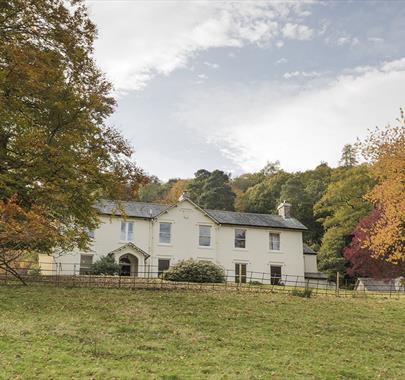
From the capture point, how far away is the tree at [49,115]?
15461 mm

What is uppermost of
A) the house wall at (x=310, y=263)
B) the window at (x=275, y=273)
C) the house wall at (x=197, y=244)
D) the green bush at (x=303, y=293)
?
the house wall at (x=197, y=244)

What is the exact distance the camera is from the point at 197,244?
128ft

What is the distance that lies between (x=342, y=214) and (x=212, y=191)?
2279 centimetres

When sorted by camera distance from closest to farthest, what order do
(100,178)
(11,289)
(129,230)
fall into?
1. (100,178)
2. (11,289)
3. (129,230)

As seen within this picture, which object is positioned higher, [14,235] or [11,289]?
[14,235]

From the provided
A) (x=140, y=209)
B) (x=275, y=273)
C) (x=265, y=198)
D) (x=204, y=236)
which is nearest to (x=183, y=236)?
(x=204, y=236)

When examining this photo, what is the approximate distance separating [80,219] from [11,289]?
15.6ft

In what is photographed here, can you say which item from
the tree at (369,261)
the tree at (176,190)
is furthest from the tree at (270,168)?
the tree at (369,261)

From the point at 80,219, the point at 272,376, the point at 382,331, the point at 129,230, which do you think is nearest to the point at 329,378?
the point at 272,376

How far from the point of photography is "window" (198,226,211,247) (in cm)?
3928

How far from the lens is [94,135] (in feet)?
60.3

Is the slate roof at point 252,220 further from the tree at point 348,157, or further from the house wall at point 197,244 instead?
the tree at point 348,157

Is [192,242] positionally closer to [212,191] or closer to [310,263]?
[310,263]

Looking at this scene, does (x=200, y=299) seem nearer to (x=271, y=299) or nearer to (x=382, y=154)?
(x=271, y=299)
